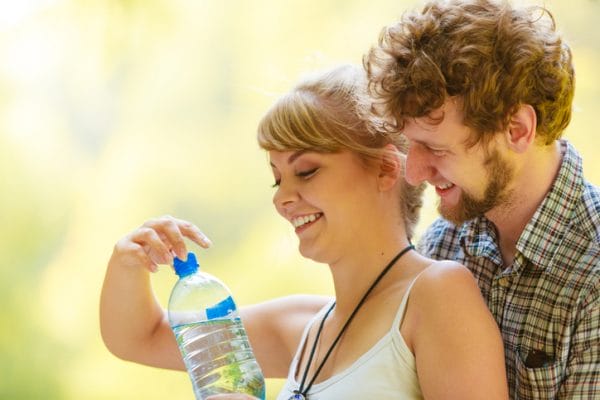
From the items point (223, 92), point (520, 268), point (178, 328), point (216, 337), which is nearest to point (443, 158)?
point (520, 268)

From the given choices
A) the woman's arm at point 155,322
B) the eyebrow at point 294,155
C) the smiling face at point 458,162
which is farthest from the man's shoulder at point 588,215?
the woman's arm at point 155,322

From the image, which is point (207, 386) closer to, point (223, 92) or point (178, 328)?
point (178, 328)

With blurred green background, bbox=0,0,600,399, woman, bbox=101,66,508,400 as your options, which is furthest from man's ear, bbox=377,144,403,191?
blurred green background, bbox=0,0,600,399

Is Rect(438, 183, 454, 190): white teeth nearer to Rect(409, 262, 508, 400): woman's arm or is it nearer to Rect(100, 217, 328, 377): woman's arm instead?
Rect(409, 262, 508, 400): woman's arm

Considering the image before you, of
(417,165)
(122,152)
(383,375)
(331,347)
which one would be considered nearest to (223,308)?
(331,347)

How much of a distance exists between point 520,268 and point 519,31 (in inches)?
15.2

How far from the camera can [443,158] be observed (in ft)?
4.86

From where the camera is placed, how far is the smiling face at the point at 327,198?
1.55 m

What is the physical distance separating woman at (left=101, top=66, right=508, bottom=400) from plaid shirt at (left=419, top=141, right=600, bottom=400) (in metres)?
0.10

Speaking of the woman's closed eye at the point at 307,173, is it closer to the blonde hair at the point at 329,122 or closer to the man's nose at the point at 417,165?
the blonde hair at the point at 329,122

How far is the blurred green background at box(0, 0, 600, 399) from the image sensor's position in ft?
8.19

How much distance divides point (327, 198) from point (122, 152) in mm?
1117

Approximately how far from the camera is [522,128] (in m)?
1.46

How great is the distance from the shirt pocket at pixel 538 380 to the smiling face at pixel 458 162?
0.26 metres
